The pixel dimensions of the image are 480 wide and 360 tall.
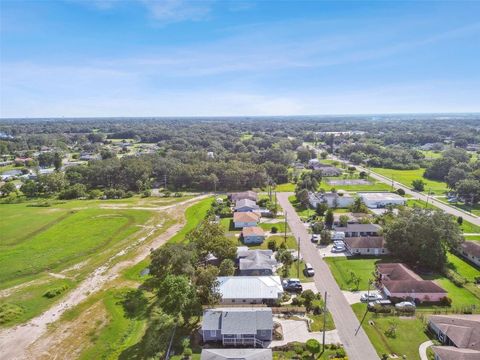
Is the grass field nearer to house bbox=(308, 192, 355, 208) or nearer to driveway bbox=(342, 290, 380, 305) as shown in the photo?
house bbox=(308, 192, 355, 208)

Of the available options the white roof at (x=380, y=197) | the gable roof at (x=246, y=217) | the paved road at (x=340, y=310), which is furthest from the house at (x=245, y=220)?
the white roof at (x=380, y=197)

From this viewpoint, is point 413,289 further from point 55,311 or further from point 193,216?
point 193,216

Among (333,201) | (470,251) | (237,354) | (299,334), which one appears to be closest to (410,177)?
(333,201)

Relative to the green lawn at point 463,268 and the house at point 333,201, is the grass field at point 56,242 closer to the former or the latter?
the house at point 333,201

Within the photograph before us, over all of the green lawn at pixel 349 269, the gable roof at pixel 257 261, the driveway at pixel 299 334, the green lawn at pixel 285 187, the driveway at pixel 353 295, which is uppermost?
the gable roof at pixel 257 261

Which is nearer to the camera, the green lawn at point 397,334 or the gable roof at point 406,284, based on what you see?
the green lawn at point 397,334

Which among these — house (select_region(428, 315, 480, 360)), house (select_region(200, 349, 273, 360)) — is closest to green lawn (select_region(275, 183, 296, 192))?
house (select_region(428, 315, 480, 360))

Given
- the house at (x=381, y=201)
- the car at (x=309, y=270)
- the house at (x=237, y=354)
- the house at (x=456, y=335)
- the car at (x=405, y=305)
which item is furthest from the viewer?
the house at (x=381, y=201)

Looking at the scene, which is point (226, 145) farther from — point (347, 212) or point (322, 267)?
point (322, 267)
